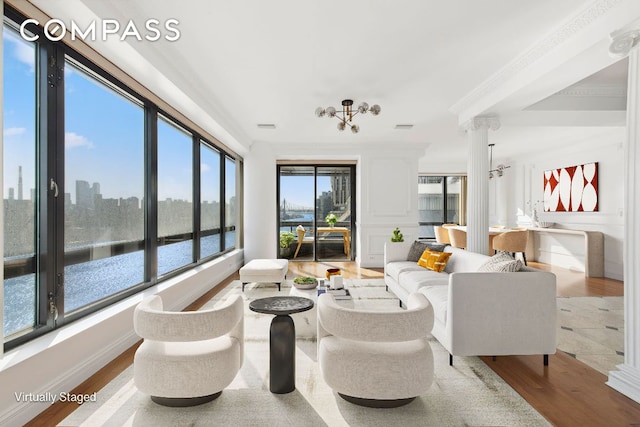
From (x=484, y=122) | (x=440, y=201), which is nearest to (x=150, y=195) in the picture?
(x=484, y=122)

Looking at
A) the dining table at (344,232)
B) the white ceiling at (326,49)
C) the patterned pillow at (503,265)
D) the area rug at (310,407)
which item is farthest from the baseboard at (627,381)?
the dining table at (344,232)

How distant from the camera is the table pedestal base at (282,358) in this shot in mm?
2229

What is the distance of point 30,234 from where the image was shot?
2.21 meters

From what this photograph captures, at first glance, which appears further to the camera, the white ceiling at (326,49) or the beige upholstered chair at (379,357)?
the white ceiling at (326,49)

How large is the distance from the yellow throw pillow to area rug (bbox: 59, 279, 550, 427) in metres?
1.75

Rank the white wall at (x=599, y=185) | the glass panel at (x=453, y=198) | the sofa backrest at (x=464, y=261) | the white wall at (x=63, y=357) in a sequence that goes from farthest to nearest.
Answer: the glass panel at (x=453, y=198) < the white wall at (x=599, y=185) < the sofa backrest at (x=464, y=261) < the white wall at (x=63, y=357)

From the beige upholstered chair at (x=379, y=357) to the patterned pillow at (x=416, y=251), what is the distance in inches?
119

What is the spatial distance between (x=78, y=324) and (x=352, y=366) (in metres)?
2.00

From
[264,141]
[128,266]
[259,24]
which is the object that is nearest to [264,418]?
[128,266]

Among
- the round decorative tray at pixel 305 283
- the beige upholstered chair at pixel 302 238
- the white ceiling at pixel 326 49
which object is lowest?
the round decorative tray at pixel 305 283

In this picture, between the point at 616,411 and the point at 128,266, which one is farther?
the point at 128,266

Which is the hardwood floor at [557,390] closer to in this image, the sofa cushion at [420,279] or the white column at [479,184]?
the sofa cushion at [420,279]

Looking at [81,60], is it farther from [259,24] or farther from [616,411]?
[616,411]

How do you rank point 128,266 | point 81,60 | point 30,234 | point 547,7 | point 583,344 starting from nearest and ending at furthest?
point 30,234, point 547,7, point 81,60, point 583,344, point 128,266
